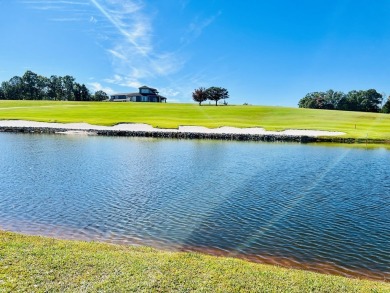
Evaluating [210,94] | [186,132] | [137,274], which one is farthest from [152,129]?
[210,94]

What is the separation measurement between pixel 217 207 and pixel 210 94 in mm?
125760

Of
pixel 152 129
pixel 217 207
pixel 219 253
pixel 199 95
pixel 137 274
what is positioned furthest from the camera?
pixel 199 95

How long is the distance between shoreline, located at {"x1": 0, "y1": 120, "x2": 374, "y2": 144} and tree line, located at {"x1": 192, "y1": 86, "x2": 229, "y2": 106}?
71476 millimetres

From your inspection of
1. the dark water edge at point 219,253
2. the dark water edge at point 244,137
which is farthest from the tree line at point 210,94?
the dark water edge at point 219,253

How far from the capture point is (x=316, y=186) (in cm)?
2370

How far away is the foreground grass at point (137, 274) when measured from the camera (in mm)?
8094

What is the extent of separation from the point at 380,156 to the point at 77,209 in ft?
122

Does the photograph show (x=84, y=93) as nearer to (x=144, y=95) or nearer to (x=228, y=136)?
(x=144, y=95)

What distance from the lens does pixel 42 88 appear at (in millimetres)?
189125

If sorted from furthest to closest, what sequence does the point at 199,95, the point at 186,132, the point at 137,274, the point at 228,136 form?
the point at 199,95, the point at 186,132, the point at 228,136, the point at 137,274

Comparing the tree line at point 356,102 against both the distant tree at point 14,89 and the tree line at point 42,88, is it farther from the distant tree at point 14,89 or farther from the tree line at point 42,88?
the distant tree at point 14,89

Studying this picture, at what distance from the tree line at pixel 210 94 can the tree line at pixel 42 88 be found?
254 ft

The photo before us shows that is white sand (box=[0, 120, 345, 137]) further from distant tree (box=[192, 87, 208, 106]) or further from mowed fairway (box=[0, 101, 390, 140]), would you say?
distant tree (box=[192, 87, 208, 106])

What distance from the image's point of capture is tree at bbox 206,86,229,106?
141 meters
